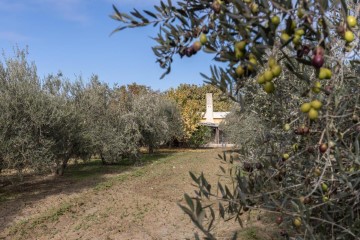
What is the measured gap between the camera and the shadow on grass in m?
11.0

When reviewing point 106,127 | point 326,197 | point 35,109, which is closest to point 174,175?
point 106,127

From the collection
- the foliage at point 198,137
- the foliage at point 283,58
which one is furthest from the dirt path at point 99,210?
the foliage at point 198,137

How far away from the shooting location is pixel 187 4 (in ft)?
5.42

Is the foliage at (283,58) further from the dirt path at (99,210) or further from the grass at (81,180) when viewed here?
the grass at (81,180)

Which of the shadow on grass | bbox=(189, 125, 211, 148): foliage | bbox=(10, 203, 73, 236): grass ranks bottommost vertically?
bbox=(10, 203, 73, 236): grass

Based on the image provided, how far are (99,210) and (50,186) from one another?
4888 mm

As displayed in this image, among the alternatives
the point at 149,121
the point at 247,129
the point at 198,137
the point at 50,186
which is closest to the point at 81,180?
the point at 50,186

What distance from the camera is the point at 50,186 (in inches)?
575

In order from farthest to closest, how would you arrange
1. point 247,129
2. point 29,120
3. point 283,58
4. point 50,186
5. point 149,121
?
point 149,121, point 247,129, point 50,186, point 29,120, point 283,58

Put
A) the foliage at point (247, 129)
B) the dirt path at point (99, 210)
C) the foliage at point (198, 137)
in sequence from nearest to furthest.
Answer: the foliage at point (247, 129) < the dirt path at point (99, 210) < the foliage at point (198, 137)

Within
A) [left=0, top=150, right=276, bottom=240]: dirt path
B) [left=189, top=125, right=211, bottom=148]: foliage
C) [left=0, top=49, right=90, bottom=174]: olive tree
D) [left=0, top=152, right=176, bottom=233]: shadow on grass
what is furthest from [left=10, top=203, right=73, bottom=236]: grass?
[left=189, top=125, right=211, bottom=148]: foliage

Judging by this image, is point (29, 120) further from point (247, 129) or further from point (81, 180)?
point (247, 129)

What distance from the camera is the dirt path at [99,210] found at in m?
8.55

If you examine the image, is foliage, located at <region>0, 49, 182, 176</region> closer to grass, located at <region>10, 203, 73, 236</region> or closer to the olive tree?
the olive tree
